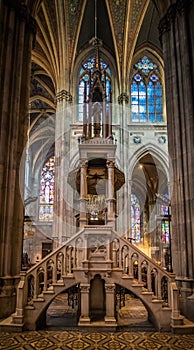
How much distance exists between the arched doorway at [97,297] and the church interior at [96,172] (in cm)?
2

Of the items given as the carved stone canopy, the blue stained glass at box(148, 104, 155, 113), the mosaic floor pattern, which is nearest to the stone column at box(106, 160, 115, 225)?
the carved stone canopy

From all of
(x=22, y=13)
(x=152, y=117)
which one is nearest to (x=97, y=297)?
(x=22, y=13)

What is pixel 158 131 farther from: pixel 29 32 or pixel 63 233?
pixel 29 32

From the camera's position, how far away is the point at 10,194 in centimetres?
814

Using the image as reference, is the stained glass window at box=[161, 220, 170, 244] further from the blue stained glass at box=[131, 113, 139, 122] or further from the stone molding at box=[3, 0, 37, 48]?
the stone molding at box=[3, 0, 37, 48]

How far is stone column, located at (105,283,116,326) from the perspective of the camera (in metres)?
6.54

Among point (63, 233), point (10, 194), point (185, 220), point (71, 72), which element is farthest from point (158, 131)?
point (10, 194)

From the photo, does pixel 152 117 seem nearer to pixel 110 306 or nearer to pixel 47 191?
pixel 47 191

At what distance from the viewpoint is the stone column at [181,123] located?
814cm

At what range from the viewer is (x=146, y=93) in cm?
2047

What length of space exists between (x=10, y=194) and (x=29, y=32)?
532 centimetres

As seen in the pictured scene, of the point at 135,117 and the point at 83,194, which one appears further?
the point at 135,117

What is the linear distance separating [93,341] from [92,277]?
61.4 inches

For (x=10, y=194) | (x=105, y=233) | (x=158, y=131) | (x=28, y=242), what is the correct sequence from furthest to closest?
1. (x=28, y=242)
2. (x=158, y=131)
3. (x=10, y=194)
4. (x=105, y=233)
